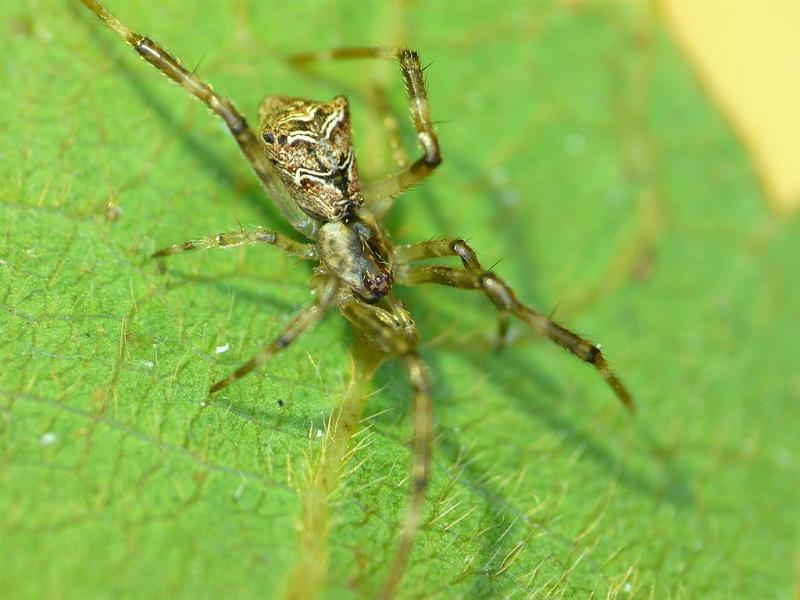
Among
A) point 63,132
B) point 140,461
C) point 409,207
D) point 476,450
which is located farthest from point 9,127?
point 476,450

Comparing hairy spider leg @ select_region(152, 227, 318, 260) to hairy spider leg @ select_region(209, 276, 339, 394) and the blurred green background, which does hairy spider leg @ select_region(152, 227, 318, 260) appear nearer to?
the blurred green background

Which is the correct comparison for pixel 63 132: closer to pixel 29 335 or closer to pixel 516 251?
pixel 29 335

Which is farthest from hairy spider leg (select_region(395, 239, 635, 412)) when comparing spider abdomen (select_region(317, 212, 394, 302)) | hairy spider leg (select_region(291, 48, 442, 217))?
hairy spider leg (select_region(291, 48, 442, 217))

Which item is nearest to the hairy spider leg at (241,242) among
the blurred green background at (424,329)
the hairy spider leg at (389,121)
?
the blurred green background at (424,329)

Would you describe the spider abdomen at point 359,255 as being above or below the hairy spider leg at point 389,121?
below

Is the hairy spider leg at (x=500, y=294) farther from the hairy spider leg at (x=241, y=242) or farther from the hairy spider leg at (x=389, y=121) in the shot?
the hairy spider leg at (x=241, y=242)

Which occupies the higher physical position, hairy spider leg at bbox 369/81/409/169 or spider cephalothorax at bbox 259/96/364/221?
hairy spider leg at bbox 369/81/409/169

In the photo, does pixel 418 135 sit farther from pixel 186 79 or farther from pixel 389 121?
pixel 186 79
